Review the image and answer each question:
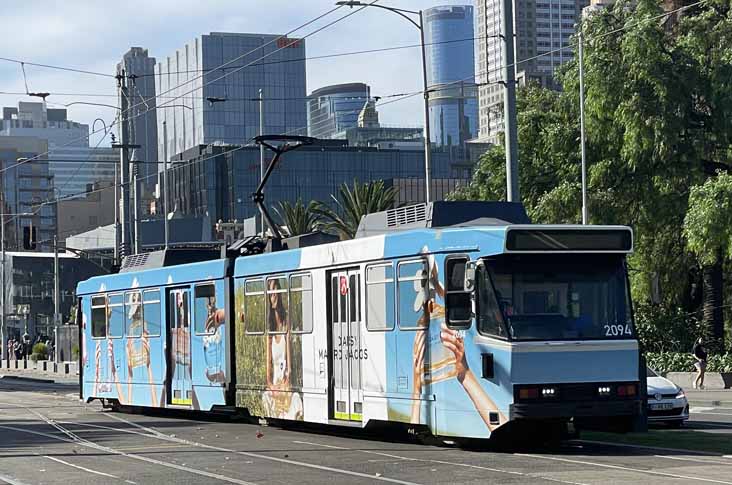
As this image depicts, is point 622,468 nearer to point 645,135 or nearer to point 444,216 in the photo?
point 444,216

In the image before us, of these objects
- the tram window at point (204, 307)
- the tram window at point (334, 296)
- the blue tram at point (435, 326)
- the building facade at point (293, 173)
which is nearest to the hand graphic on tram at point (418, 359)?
the blue tram at point (435, 326)

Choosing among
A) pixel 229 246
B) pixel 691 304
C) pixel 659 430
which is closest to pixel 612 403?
pixel 659 430

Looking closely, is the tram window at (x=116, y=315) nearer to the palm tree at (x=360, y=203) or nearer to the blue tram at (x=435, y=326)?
the blue tram at (x=435, y=326)

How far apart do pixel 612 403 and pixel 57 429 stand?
1136 cm

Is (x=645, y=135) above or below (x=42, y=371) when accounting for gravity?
above

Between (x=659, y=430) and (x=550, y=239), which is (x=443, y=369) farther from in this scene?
(x=659, y=430)

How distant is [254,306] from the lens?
2372 cm

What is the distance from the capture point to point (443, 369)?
18453mm

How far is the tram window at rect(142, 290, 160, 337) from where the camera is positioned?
27.8 m

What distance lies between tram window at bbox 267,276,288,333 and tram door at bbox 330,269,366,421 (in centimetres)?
169

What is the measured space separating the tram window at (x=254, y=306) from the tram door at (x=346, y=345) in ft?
8.66

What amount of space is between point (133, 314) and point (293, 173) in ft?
371

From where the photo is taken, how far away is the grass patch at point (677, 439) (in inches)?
735

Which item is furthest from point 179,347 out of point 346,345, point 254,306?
point 346,345
